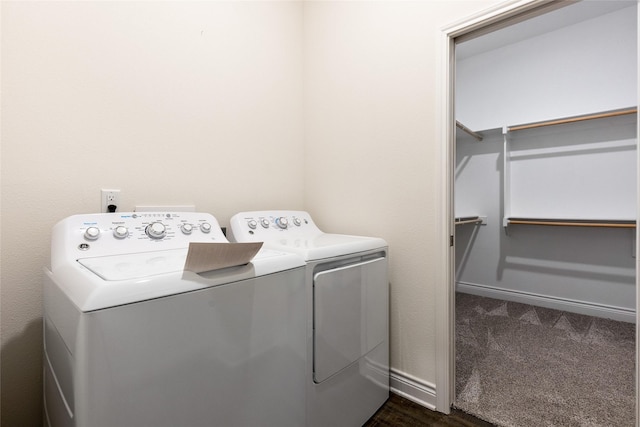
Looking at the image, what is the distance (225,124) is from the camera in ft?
5.21

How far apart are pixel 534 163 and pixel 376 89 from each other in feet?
7.09

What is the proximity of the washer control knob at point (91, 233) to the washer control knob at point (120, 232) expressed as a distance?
0.05 metres

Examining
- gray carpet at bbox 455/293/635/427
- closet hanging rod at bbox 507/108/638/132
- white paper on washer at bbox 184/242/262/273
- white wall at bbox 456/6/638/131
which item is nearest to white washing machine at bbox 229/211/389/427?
white paper on washer at bbox 184/242/262/273

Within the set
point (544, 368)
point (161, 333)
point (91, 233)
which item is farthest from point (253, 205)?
point (544, 368)

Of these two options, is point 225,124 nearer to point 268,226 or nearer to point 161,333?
point 268,226

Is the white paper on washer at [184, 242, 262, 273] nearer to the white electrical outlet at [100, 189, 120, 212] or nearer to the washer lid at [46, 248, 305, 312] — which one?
the washer lid at [46, 248, 305, 312]

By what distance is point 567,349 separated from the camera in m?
2.03

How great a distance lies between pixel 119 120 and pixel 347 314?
1247 mm

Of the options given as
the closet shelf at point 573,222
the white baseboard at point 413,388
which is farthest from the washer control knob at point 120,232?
the closet shelf at point 573,222

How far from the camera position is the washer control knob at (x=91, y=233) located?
3.18 feet

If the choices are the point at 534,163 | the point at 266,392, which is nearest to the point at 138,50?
the point at 266,392

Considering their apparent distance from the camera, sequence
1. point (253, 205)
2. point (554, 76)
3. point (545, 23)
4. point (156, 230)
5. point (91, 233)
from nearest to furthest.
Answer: point (91, 233), point (156, 230), point (253, 205), point (545, 23), point (554, 76)

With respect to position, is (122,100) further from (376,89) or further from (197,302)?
(376,89)

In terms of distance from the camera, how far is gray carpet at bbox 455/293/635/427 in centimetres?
140
